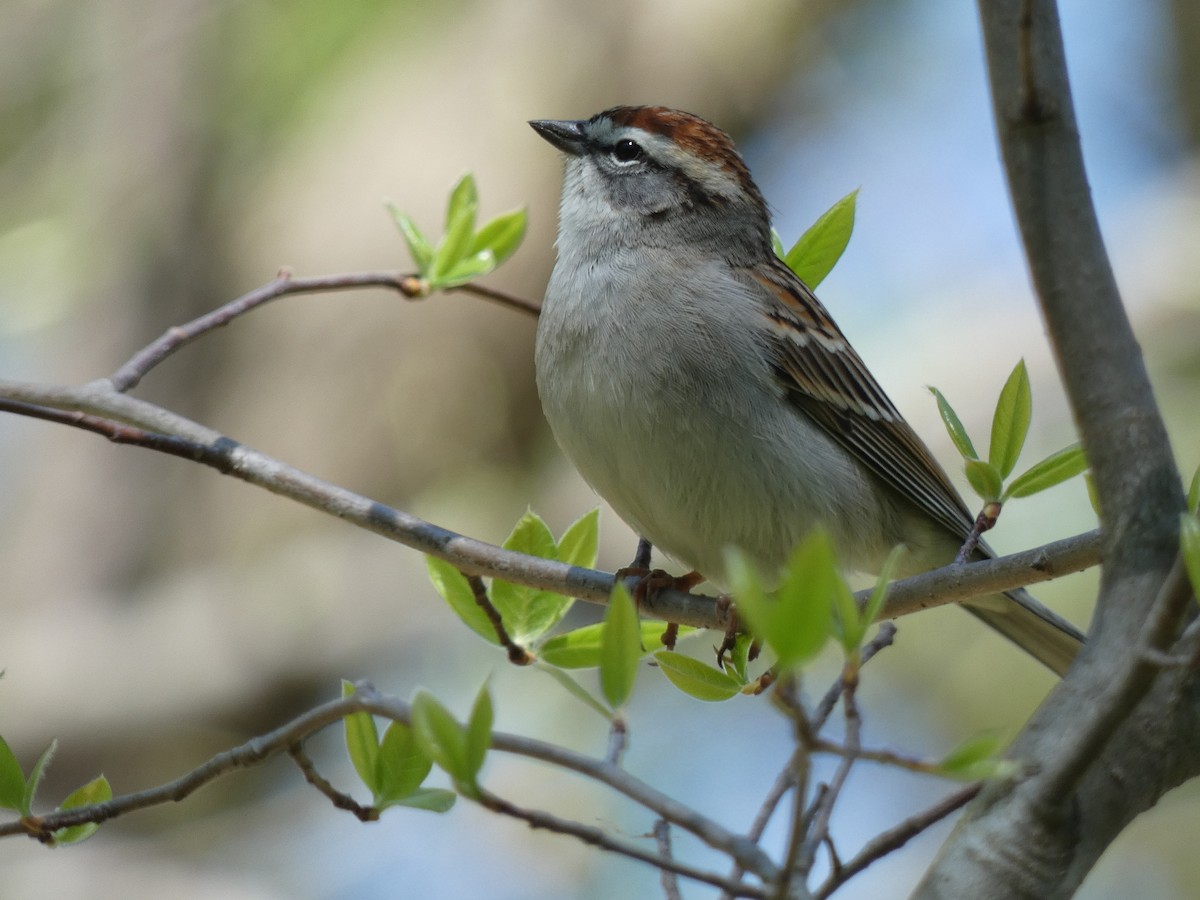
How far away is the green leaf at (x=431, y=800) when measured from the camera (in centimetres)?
163

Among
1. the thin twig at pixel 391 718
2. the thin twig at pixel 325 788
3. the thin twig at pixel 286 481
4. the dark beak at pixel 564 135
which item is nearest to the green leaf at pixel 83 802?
the thin twig at pixel 391 718

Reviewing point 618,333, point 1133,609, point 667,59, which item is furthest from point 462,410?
point 1133,609

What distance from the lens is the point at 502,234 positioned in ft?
8.41

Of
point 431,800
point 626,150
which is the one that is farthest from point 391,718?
point 626,150

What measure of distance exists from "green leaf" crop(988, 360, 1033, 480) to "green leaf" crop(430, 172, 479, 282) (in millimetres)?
1051

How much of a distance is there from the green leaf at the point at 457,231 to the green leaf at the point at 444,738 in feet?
4.29

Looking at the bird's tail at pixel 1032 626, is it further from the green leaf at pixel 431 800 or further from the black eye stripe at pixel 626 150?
the green leaf at pixel 431 800

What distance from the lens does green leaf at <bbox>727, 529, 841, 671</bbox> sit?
1126mm

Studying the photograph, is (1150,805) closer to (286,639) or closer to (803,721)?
(803,721)

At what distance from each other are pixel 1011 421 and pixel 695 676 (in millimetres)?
672

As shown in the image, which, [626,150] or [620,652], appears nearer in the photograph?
[620,652]

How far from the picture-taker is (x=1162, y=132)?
704 centimetres

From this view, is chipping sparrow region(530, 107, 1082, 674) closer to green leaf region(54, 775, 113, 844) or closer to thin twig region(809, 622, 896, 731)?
thin twig region(809, 622, 896, 731)

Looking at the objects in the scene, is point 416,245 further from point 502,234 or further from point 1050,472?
point 1050,472
